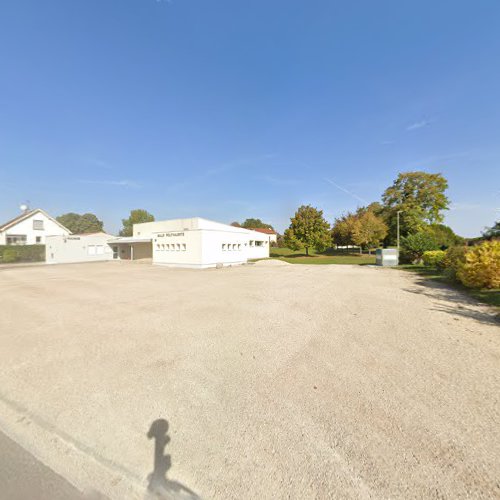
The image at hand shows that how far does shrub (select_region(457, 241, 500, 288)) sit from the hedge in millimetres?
40720

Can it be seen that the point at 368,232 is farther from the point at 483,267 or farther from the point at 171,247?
the point at 171,247

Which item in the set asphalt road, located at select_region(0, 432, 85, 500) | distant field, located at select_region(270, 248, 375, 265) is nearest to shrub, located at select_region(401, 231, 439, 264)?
distant field, located at select_region(270, 248, 375, 265)

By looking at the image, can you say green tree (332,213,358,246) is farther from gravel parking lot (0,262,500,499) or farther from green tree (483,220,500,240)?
gravel parking lot (0,262,500,499)

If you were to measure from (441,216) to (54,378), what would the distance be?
154ft

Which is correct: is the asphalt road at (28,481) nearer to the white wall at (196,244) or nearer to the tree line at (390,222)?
the white wall at (196,244)

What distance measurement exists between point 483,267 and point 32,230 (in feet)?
152

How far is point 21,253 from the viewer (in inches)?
1158

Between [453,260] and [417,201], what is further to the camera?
[417,201]

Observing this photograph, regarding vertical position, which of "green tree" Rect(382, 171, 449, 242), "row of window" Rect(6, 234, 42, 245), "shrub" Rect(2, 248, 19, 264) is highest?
"green tree" Rect(382, 171, 449, 242)

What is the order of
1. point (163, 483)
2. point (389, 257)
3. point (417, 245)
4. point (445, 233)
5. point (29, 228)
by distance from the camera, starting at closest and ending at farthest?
point (163, 483) < point (417, 245) < point (389, 257) < point (29, 228) < point (445, 233)

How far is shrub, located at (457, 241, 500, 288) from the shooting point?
359 inches

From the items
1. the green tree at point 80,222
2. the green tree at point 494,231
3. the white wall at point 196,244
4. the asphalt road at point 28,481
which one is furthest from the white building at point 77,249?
the green tree at point 80,222

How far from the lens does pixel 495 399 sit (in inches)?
116

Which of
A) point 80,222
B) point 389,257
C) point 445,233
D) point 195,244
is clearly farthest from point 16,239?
point 445,233
